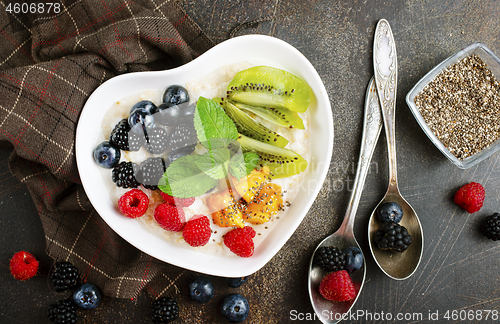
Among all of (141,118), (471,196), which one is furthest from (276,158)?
(471,196)

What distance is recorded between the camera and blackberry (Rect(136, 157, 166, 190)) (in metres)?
1.36

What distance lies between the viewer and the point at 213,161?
1346 millimetres

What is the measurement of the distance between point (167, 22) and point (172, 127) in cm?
53

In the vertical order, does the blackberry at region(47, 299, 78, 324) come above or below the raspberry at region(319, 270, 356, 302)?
below

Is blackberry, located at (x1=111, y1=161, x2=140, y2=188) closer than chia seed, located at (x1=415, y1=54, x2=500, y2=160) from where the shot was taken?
Yes

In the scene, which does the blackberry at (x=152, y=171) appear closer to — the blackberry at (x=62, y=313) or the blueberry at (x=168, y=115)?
the blueberry at (x=168, y=115)

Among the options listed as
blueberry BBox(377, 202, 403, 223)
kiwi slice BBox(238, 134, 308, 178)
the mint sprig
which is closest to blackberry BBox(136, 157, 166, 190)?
the mint sprig

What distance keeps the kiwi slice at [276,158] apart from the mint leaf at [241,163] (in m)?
0.04

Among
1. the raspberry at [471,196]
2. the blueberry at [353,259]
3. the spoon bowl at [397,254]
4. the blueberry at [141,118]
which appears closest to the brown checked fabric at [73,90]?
the blueberry at [141,118]

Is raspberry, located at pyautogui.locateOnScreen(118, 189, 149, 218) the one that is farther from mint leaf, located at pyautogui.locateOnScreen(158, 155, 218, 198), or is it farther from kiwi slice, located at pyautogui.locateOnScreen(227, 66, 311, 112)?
kiwi slice, located at pyautogui.locateOnScreen(227, 66, 311, 112)

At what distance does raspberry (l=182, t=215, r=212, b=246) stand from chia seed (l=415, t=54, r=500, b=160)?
51.9 inches

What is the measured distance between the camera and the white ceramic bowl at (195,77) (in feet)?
4.57

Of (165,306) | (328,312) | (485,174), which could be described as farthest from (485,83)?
(165,306)

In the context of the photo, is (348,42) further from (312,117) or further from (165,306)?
(165,306)
